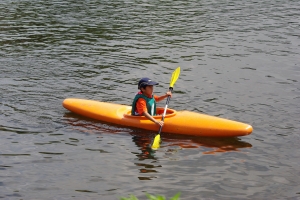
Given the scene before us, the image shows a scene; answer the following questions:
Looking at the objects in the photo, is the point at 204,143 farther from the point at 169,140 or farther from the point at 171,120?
the point at 171,120

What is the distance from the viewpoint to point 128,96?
11.1m

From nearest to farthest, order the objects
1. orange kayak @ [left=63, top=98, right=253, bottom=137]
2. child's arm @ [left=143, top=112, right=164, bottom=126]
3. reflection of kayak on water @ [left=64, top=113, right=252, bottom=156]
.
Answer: reflection of kayak on water @ [left=64, top=113, right=252, bottom=156] < orange kayak @ [left=63, top=98, right=253, bottom=137] < child's arm @ [left=143, top=112, right=164, bottom=126]

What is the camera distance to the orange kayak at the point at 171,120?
340 inches

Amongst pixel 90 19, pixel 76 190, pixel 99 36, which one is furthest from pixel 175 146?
pixel 90 19

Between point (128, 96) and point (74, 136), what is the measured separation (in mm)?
2436

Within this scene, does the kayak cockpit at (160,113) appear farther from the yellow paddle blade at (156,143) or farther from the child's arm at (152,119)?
the yellow paddle blade at (156,143)

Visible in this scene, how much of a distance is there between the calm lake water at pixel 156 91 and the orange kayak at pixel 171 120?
0.44 ft

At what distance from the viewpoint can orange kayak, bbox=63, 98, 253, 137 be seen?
8.63 metres

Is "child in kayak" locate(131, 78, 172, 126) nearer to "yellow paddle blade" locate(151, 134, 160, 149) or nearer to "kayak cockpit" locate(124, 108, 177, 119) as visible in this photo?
"kayak cockpit" locate(124, 108, 177, 119)

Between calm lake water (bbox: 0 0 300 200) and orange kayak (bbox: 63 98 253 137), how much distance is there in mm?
133

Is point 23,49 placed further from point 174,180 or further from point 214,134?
point 174,180

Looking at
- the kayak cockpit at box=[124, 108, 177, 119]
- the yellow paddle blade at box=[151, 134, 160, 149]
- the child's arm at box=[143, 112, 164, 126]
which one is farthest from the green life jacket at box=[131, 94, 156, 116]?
the yellow paddle blade at box=[151, 134, 160, 149]

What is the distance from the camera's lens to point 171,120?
903 cm

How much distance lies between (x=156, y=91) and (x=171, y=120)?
104 inches
